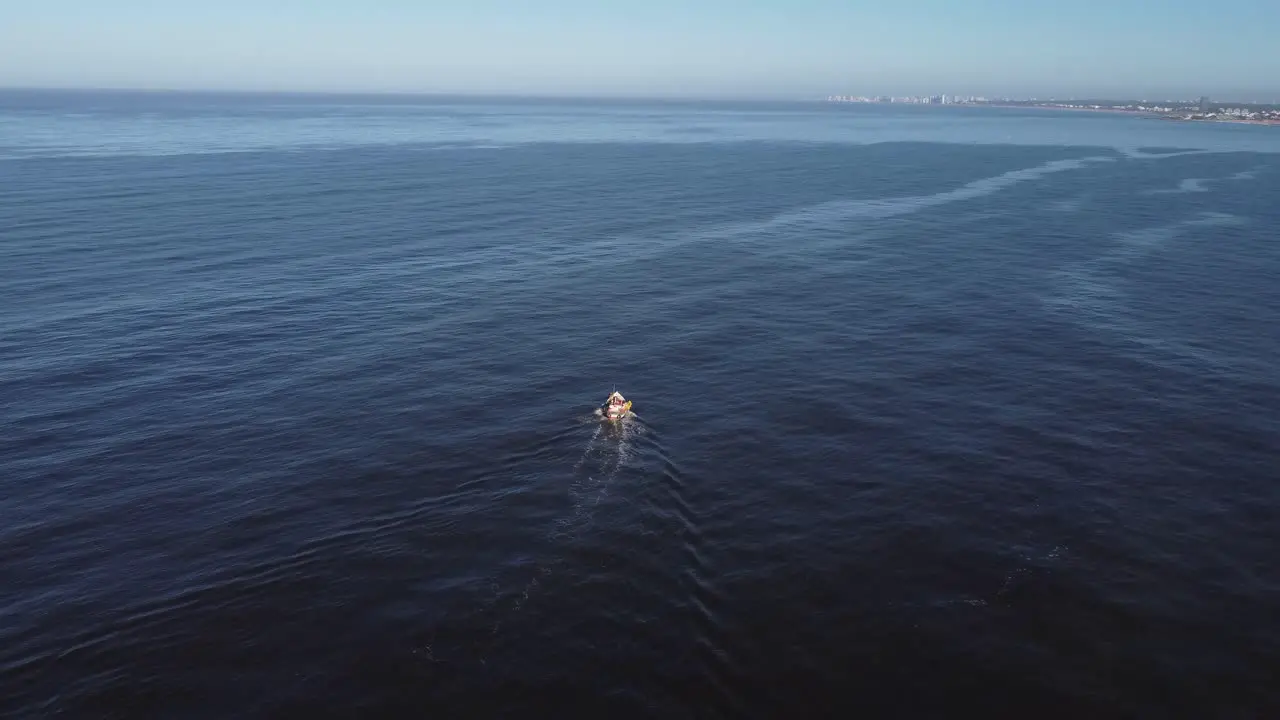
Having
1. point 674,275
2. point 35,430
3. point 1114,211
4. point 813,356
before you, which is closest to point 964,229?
point 1114,211

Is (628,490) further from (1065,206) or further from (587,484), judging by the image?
(1065,206)

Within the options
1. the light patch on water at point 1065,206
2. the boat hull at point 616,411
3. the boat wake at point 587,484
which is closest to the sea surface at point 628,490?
the boat wake at point 587,484

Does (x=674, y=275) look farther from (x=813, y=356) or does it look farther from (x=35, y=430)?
(x=35, y=430)

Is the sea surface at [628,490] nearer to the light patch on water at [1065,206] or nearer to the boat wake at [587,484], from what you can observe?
the boat wake at [587,484]

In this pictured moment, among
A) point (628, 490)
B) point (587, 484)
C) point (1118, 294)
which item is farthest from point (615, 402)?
point (1118, 294)

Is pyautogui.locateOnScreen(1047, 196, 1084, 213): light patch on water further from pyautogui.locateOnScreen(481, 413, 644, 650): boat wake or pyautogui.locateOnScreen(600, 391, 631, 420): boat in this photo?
pyautogui.locateOnScreen(481, 413, 644, 650): boat wake
